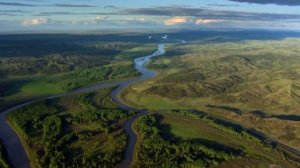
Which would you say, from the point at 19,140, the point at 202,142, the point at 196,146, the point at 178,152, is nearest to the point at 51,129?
the point at 19,140

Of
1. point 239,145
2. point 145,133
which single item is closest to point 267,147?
point 239,145

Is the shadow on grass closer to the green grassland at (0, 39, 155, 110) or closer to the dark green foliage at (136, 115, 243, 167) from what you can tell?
the dark green foliage at (136, 115, 243, 167)

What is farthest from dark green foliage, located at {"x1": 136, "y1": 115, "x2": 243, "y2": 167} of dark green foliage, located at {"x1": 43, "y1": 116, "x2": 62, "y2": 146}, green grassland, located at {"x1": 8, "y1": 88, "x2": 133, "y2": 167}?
dark green foliage, located at {"x1": 43, "y1": 116, "x2": 62, "y2": 146}

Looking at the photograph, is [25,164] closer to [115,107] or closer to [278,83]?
[115,107]

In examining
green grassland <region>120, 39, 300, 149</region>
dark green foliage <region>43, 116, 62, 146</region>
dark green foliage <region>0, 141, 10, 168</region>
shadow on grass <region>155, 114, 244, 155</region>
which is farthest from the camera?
green grassland <region>120, 39, 300, 149</region>

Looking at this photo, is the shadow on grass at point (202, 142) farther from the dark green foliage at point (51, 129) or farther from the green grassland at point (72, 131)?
the dark green foliage at point (51, 129)

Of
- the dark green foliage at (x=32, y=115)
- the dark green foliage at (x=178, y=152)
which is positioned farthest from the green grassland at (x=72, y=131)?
the dark green foliage at (x=178, y=152)

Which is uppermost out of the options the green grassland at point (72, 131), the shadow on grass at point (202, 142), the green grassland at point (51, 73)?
the green grassland at point (72, 131)
